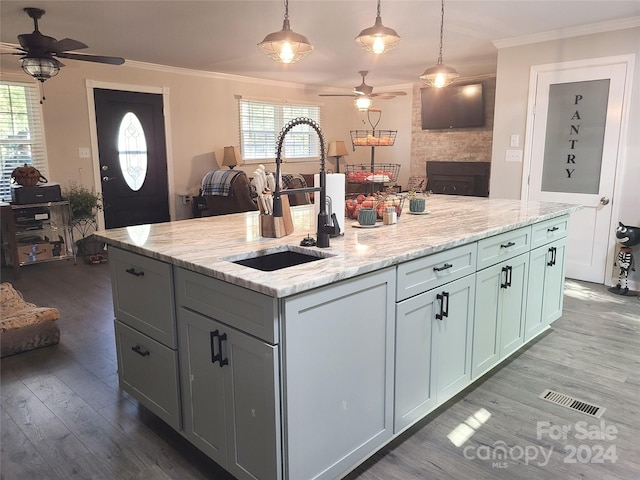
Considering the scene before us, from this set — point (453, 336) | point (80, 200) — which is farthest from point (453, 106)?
point (453, 336)

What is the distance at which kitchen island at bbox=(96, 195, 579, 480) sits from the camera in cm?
156

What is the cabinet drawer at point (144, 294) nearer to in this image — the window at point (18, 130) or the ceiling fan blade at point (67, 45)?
the ceiling fan blade at point (67, 45)

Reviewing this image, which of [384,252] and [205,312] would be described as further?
[384,252]

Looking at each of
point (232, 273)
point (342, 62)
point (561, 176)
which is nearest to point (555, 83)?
point (561, 176)

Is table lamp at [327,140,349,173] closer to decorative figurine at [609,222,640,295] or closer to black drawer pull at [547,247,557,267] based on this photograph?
decorative figurine at [609,222,640,295]

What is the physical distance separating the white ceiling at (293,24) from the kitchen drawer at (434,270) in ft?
7.99

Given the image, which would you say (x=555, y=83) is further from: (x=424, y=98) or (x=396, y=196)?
(x=424, y=98)

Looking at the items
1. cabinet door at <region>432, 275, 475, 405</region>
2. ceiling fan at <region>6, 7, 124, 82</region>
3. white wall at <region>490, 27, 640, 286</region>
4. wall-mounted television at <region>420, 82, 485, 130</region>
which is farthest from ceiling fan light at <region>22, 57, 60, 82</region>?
wall-mounted television at <region>420, 82, 485, 130</region>

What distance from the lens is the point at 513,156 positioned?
510 centimetres

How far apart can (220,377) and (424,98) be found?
7.18m

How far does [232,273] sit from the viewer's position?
1576 millimetres

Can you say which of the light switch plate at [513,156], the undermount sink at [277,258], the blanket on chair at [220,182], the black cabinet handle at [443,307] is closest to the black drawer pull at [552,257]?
the black cabinet handle at [443,307]

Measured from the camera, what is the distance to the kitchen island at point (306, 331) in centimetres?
156

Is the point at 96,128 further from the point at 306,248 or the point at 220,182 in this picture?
the point at 306,248
